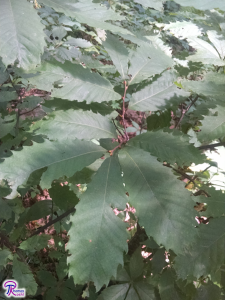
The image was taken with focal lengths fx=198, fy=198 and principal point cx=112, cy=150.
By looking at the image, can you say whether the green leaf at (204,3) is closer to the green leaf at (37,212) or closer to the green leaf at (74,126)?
the green leaf at (74,126)

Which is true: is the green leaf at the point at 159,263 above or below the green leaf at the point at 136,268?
above

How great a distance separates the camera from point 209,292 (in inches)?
33.6

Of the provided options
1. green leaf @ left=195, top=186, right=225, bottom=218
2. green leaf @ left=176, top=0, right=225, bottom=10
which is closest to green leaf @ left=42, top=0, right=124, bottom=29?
green leaf @ left=176, top=0, right=225, bottom=10

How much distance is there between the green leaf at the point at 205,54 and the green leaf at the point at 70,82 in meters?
Result: 0.44

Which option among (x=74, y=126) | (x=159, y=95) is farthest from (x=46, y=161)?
(x=159, y=95)

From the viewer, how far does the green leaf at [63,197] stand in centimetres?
95

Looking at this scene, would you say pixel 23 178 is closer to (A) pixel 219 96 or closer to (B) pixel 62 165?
(B) pixel 62 165

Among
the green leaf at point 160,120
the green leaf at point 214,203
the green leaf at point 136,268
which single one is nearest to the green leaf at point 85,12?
the green leaf at point 160,120

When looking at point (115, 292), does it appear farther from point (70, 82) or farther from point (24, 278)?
point (70, 82)

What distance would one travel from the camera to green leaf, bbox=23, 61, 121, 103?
646 mm

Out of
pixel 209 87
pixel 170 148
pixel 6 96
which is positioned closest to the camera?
pixel 170 148

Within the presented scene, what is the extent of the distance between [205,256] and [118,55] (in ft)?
2.49

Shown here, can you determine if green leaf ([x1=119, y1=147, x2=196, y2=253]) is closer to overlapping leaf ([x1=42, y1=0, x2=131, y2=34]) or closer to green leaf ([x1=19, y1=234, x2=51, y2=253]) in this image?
overlapping leaf ([x1=42, y1=0, x2=131, y2=34])

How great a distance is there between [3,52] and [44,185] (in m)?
0.34
